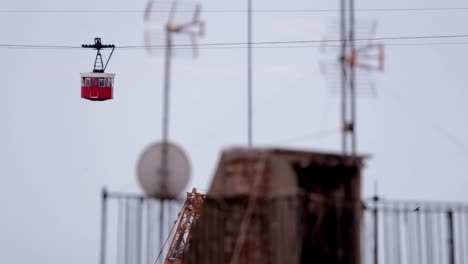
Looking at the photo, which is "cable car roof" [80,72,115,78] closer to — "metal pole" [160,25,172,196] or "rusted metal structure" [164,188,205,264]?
"rusted metal structure" [164,188,205,264]

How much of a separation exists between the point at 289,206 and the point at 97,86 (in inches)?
1364

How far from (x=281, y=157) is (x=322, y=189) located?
0.95 m

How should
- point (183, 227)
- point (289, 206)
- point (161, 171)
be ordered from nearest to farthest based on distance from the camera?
point (289, 206) < point (161, 171) < point (183, 227)

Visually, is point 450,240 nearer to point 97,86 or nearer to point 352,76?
point 352,76

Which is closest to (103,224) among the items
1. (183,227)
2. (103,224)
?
(103,224)

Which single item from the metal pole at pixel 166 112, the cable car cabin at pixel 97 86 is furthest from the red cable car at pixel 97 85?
the metal pole at pixel 166 112

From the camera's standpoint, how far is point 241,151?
14.6 m

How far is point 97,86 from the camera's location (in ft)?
156

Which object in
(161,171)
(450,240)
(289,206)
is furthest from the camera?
(450,240)

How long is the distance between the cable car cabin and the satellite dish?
32.7 meters

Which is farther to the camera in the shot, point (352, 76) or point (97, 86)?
point (97, 86)

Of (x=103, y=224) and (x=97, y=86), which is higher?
(x=97, y=86)

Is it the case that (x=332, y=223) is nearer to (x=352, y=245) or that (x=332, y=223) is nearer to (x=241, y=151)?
(x=352, y=245)

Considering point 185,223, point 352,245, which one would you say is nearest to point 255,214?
point 352,245
